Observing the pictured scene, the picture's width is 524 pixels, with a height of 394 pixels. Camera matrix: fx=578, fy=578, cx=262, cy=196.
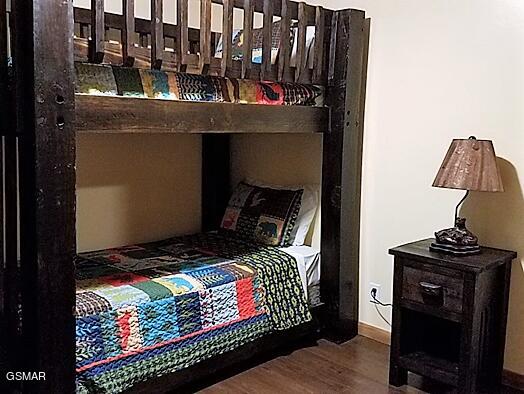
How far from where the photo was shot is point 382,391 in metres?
2.55

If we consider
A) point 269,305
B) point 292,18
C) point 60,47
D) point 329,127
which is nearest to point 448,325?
point 269,305

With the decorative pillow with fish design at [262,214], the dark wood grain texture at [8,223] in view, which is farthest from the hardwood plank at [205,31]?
the decorative pillow with fish design at [262,214]

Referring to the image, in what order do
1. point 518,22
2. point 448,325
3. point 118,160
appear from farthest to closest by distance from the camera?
point 118,160
point 448,325
point 518,22

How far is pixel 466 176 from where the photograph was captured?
242cm

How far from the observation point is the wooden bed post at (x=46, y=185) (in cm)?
179

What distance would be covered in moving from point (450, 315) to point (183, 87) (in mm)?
1431

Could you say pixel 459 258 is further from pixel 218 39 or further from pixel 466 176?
pixel 218 39

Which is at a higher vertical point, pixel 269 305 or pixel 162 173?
pixel 162 173

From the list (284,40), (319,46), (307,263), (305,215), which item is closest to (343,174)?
(305,215)

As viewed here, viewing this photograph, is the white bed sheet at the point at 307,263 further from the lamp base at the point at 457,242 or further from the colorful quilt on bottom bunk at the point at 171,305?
the lamp base at the point at 457,242

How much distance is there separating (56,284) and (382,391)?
1.48 meters

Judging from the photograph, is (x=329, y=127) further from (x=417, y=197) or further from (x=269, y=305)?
(x=269, y=305)

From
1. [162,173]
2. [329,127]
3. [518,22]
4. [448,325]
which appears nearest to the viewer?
[518,22]

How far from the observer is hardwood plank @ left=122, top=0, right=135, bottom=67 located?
1.97 meters
